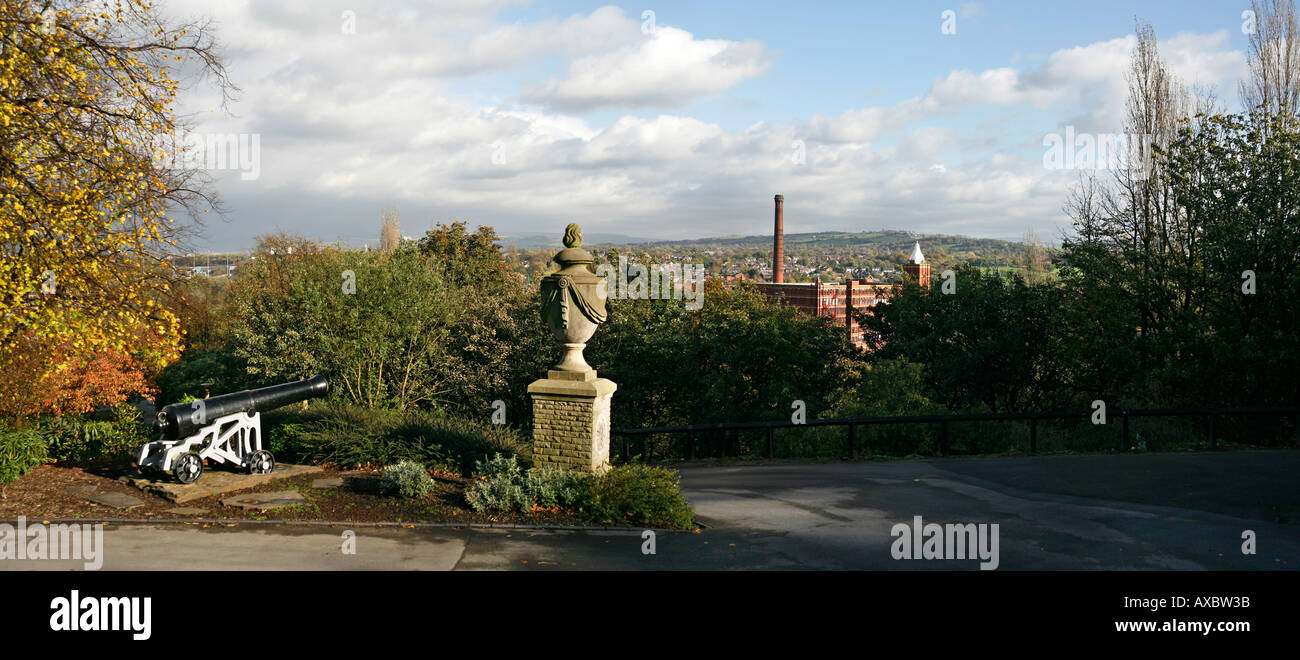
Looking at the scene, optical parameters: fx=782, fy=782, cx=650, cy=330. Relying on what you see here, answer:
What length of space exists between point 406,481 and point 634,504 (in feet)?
8.96

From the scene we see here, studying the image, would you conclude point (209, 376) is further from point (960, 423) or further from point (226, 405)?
point (960, 423)

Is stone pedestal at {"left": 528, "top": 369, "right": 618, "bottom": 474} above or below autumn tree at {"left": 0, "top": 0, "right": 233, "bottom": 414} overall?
below

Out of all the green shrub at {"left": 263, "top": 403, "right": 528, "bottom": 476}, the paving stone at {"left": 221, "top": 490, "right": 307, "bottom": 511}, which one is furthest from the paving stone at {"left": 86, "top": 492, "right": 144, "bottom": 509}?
the green shrub at {"left": 263, "top": 403, "right": 528, "bottom": 476}

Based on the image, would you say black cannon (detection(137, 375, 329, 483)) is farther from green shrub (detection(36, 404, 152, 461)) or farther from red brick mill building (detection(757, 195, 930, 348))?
red brick mill building (detection(757, 195, 930, 348))

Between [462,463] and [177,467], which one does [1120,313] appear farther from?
[177,467]

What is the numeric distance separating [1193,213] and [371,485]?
70.0 feet

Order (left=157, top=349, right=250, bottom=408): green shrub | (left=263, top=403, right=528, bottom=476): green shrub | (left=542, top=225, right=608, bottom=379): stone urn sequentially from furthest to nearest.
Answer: (left=157, top=349, right=250, bottom=408): green shrub
(left=263, top=403, right=528, bottom=476): green shrub
(left=542, top=225, right=608, bottom=379): stone urn

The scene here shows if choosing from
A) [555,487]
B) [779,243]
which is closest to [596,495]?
[555,487]

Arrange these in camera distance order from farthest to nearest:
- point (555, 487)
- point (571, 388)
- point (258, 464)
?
point (258, 464), point (571, 388), point (555, 487)

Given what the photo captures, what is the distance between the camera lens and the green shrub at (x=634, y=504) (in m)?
8.96

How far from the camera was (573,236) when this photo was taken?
10.1 m

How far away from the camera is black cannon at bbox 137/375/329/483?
9391 millimetres

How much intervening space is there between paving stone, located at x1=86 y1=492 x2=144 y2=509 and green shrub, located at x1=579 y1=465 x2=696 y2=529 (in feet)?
16.8

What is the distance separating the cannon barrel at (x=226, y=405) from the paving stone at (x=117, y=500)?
0.81 metres
